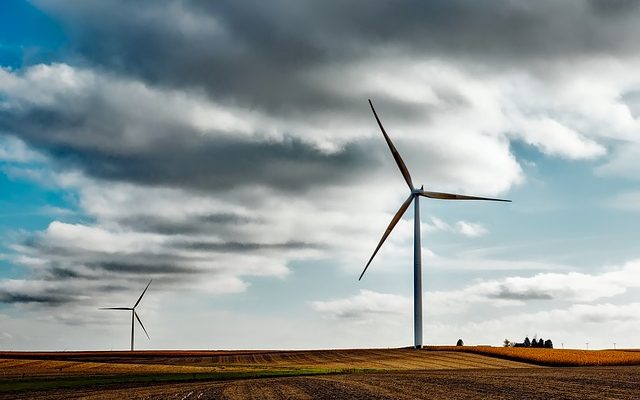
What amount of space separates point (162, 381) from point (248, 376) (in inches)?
304

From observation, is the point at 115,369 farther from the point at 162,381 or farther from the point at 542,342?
the point at 542,342

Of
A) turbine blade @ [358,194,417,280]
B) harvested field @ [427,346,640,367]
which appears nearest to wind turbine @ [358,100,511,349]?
turbine blade @ [358,194,417,280]

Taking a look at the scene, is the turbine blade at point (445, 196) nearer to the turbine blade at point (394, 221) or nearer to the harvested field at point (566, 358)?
the turbine blade at point (394, 221)

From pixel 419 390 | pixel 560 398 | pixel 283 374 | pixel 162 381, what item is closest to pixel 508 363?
pixel 283 374

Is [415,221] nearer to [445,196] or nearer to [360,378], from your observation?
[445,196]

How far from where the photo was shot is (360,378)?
1983 inches

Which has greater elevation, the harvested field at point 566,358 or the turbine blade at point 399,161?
the turbine blade at point 399,161

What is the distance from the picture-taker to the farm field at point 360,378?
36.4 m

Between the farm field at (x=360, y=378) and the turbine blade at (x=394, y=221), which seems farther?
the turbine blade at (x=394, y=221)

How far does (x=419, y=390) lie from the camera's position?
36.0 m

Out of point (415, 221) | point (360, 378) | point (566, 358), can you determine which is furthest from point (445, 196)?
point (360, 378)

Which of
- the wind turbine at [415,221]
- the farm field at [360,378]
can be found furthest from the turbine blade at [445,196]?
the farm field at [360,378]

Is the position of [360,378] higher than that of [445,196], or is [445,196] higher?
[445,196]

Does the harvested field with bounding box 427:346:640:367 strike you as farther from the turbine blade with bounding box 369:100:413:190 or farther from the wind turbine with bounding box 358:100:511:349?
the turbine blade with bounding box 369:100:413:190
